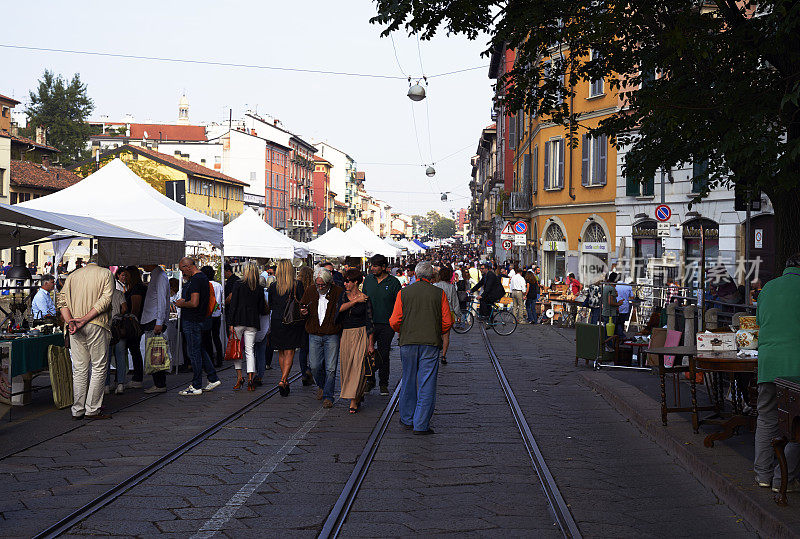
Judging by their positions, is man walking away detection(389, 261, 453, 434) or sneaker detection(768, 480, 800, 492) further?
man walking away detection(389, 261, 453, 434)

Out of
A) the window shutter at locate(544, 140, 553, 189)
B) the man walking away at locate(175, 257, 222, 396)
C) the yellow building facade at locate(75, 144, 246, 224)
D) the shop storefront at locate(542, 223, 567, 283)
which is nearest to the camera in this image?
the man walking away at locate(175, 257, 222, 396)

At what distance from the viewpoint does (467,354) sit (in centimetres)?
1772

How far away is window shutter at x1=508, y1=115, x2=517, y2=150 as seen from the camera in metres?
47.5

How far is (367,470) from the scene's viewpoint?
7.13 m

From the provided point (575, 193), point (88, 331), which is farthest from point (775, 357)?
point (575, 193)

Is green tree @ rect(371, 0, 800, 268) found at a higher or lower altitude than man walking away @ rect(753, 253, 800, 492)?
higher

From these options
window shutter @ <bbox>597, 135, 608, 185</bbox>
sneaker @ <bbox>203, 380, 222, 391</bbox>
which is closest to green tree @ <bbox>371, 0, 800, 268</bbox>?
sneaker @ <bbox>203, 380, 222, 391</bbox>

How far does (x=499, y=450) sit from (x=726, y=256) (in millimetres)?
20121

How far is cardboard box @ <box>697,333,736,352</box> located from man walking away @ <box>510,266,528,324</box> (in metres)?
18.9

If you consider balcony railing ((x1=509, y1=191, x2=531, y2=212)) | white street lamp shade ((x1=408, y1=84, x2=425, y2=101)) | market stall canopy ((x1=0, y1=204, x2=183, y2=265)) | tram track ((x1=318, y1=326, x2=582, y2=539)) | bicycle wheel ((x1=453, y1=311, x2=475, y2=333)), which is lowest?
tram track ((x1=318, y1=326, x2=582, y2=539))

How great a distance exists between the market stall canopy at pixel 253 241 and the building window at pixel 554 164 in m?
15.9

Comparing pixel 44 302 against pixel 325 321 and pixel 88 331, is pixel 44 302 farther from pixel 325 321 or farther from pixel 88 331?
pixel 325 321

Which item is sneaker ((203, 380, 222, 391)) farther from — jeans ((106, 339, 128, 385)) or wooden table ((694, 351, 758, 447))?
wooden table ((694, 351, 758, 447))

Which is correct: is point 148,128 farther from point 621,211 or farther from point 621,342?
point 621,342
